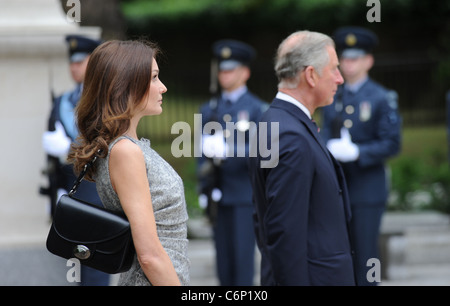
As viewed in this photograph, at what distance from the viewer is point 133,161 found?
7.79ft

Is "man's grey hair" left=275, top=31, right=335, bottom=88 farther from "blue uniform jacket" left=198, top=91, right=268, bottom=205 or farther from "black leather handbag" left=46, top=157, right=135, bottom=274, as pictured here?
"blue uniform jacket" left=198, top=91, right=268, bottom=205

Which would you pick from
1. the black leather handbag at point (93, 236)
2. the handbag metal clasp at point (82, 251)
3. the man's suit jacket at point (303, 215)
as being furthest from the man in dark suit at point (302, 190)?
the handbag metal clasp at point (82, 251)

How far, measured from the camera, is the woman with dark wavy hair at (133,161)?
237cm

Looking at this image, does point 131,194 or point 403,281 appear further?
point 403,281

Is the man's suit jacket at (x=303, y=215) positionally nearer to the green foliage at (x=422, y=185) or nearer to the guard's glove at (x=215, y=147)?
the guard's glove at (x=215, y=147)

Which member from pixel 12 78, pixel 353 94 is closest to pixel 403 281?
pixel 353 94

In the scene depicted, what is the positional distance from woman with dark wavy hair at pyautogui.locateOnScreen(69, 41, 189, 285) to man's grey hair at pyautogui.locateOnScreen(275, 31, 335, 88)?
73 centimetres

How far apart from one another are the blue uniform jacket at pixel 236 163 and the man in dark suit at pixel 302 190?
238cm

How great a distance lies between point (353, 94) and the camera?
17.7 ft

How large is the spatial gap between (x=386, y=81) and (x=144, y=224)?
347 inches

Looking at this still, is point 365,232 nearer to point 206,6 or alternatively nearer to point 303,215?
point 303,215

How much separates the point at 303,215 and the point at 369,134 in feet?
8.74
